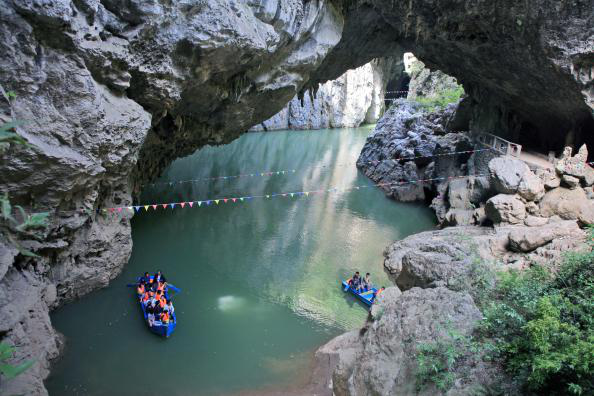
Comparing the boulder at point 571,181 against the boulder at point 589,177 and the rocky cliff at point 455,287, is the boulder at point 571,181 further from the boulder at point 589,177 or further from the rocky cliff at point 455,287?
the boulder at point 589,177

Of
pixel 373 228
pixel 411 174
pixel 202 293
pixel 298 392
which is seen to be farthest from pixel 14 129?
pixel 411 174

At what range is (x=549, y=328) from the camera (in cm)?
720

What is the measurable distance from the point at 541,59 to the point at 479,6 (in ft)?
9.36

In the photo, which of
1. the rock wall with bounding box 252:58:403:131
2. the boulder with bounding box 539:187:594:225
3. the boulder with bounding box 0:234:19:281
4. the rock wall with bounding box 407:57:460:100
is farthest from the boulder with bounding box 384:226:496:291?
the rock wall with bounding box 252:58:403:131

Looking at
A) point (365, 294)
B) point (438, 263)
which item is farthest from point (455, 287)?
point (365, 294)

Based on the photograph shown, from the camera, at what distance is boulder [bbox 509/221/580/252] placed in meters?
13.2

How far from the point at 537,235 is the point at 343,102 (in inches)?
1735

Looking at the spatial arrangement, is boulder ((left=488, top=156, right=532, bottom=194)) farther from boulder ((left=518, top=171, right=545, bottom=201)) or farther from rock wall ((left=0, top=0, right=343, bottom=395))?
rock wall ((left=0, top=0, right=343, bottom=395))

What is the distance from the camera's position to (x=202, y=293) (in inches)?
527

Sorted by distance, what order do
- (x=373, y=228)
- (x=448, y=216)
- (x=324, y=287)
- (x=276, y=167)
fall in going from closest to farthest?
(x=324, y=287) → (x=448, y=216) → (x=373, y=228) → (x=276, y=167)

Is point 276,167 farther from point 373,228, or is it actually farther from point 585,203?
point 585,203

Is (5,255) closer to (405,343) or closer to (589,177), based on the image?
(405,343)

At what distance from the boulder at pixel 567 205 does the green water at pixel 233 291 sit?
5800mm

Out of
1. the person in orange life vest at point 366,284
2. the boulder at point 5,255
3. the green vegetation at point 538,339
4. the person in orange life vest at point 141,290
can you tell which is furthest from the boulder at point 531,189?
the boulder at point 5,255
